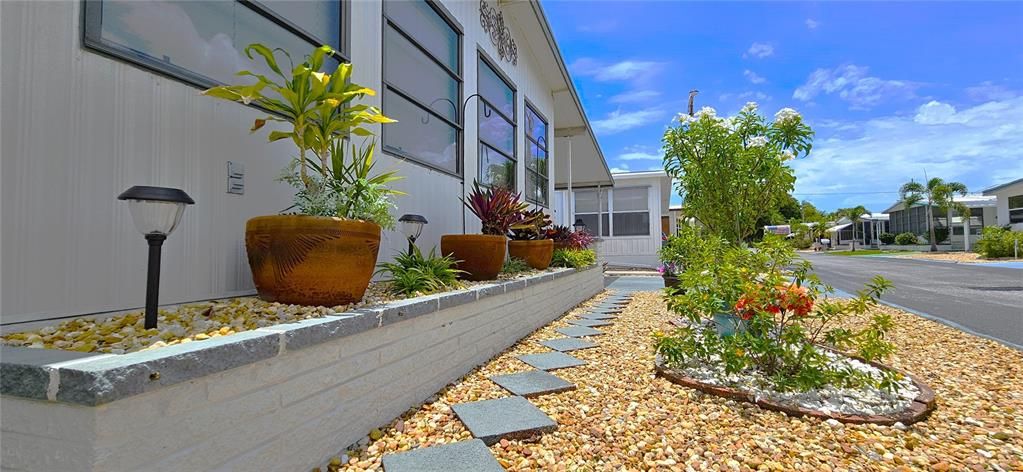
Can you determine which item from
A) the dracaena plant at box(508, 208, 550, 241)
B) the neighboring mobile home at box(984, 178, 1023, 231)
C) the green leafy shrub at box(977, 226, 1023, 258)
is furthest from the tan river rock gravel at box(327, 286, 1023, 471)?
the neighboring mobile home at box(984, 178, 1023, 231)

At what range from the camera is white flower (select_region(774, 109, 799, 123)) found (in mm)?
3990

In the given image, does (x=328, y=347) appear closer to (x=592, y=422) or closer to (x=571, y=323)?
(x=592, y=422)

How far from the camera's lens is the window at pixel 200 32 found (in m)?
1.92

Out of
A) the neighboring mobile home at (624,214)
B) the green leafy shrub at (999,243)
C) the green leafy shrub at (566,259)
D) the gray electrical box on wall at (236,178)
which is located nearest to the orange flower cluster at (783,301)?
the gray electrical box on wall at (236,178)

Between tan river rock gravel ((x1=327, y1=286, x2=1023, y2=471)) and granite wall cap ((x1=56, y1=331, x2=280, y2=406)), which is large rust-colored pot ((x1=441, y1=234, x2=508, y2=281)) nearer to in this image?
tan river rock gravel ((x1=327, y1=286, x2=1023, y2=471))

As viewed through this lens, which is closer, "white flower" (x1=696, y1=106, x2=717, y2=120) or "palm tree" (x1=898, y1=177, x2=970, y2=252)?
"white flower" (x1=696, y1=106, x2=717, y2=120)

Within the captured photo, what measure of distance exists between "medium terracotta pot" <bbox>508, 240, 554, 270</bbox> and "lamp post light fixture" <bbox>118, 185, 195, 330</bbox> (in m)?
4.08

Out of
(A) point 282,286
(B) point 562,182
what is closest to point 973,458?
(A) point 282,286

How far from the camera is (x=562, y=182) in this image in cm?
1380

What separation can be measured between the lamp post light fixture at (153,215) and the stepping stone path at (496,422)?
1.11 m

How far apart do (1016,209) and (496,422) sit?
1628 inches

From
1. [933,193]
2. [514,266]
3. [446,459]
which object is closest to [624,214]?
[514,266]

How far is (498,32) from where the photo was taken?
6.42 m

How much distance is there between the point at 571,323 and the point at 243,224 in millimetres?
3638
